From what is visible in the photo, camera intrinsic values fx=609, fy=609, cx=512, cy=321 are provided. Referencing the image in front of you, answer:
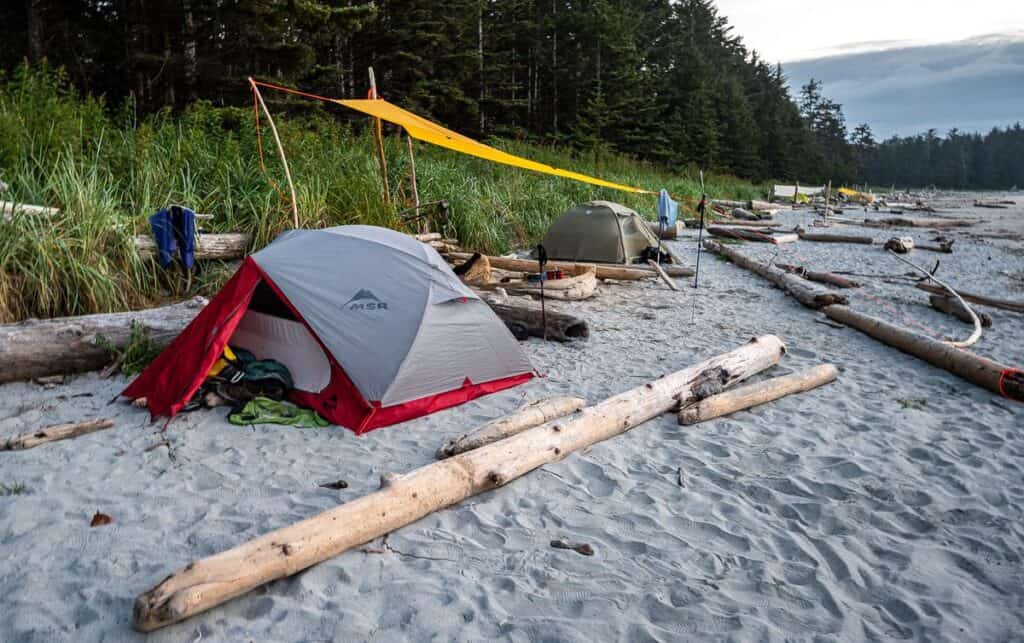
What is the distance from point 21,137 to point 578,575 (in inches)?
275

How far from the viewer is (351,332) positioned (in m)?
4.19

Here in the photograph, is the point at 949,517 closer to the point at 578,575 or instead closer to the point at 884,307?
the point at 578,575

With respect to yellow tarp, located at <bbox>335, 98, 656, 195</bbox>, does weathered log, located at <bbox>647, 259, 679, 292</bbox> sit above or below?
below

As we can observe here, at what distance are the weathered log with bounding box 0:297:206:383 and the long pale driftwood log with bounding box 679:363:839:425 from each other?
414 cm

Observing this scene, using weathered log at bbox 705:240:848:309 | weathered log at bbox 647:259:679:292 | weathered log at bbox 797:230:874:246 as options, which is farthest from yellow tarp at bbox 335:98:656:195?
weathered log at bbox 797:230:874:246

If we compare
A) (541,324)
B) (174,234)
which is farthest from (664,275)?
(174,234)

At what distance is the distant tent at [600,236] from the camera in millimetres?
10070

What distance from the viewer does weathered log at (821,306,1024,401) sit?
15.2 feet

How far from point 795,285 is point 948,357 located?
339 centimetres

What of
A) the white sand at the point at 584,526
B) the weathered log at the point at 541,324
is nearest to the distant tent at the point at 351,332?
the white sand at the point at 584,526

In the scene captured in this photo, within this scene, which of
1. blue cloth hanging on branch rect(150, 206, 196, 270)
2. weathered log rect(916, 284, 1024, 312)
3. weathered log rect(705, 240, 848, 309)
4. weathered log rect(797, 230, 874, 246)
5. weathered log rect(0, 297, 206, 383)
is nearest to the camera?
A: weathered log rect(0, 297, 206, 383)

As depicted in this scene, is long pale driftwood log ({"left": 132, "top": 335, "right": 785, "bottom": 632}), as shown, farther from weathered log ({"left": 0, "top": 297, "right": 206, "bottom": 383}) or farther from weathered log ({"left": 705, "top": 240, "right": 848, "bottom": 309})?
weathered log ({"left": 705, "top": 240, "right": 848, "bottom": 309})

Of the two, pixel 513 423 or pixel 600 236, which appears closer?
pixel 513 423

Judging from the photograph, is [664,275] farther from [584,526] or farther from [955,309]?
[584,526]
